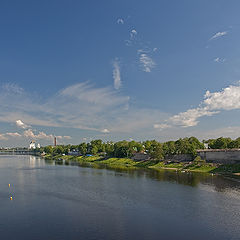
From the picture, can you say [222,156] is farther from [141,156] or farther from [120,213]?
[120,213]

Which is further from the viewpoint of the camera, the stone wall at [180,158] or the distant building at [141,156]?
the distant building at [141,156]

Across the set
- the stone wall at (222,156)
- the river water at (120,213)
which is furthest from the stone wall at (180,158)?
the river water at (120,213)

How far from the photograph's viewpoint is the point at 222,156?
10269cm

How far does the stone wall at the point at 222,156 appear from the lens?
97225 millimetres

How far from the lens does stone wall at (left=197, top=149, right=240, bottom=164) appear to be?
319 ft

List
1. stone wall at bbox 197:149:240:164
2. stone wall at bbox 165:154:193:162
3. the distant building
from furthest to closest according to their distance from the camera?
1. the distant building
2. stone wall at bbox 165:154:193:162
3. stone wall at bbox 197:149:240:164

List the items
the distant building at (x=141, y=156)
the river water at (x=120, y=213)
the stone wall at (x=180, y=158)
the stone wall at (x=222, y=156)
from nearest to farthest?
the river water at (x=120, y=213) → the stone wall at (x=222, y=156) → the stone wall at (x=180, y=158) → the distant building at (x=141, y=156)

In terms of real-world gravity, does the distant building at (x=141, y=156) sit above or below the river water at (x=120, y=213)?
above

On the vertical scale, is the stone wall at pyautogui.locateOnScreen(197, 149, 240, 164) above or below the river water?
above

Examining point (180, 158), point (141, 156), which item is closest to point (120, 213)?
point (180, 158)

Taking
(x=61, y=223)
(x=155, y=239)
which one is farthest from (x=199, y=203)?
(x=61, y=223)

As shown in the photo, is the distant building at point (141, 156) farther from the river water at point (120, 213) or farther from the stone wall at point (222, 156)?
the river water at point (120, 213)

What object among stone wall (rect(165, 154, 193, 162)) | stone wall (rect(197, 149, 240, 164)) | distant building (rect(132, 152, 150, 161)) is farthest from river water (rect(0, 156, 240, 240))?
distant building (rect(132, 152, 150, 161))

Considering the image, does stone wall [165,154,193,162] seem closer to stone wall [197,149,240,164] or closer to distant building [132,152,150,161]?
stone wall [197,149,240,164]
